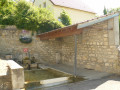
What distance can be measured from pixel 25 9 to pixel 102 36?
23.8 feet

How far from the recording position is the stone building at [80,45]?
588cm

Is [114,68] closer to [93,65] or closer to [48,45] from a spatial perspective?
[93,65]

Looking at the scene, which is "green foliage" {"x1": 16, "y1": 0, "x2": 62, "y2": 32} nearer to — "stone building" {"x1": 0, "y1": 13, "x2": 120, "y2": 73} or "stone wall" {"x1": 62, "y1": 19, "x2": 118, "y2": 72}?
"stone building" {"x1": 0, "y1": 13, "x2": 120, "y2": 73}

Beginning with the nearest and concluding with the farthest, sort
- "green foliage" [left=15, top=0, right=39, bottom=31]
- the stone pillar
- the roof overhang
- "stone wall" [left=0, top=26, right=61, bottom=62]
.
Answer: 1. the stone pillar
2. the roof overhang
3. "stone wall" [left=0, top=26, right=61, bottom=62]
4. "green foliage" [left=15, top=0, right=39, bottom=31]

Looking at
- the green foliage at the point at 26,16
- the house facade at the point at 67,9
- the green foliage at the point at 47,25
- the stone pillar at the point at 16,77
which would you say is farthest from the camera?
the house facade at the point at 67,9

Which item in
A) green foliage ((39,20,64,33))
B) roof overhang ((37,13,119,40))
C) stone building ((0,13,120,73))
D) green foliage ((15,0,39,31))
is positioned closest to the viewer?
roof overhang ((37,13,119,40))

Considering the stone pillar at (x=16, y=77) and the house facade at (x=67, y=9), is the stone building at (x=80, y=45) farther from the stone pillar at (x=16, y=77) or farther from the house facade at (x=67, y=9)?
the house facade at (x=67, y=9)

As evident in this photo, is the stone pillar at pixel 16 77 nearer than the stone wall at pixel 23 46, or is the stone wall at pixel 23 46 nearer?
the stone pillar at pixel 16 77

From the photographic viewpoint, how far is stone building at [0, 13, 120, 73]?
588 centimetres

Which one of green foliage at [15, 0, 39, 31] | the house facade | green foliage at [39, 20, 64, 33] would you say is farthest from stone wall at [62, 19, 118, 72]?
the house facade

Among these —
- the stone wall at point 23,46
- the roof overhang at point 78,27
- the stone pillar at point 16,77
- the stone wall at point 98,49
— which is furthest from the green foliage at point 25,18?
the stone pillar at point 16,77

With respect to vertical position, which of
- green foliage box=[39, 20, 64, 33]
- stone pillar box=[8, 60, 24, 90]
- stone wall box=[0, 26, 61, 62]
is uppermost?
green foliage box=[39, 20, 64, 33]

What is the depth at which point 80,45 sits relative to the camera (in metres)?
7.61

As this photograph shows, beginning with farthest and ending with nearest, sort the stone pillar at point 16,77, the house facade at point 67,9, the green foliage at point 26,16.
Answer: the house facade at point 67,9 < the green foliage at point 26,16 < the stone pillar at point 16,77
